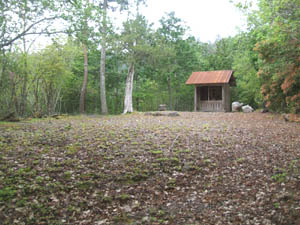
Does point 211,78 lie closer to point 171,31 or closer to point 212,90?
point 212,90

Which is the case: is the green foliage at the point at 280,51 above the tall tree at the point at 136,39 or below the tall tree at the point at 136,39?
below

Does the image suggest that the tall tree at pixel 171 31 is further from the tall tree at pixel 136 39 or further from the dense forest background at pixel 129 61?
the tall tree at pixel 136 39

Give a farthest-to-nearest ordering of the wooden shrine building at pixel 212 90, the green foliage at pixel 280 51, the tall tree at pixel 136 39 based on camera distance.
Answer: the wooden shrine building at pixel 212 90 < the tall tree at pixel 136 39 < the green foliage at pixel 280 51

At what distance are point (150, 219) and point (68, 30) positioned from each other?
7.68 meters

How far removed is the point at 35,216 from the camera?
10.1 feet

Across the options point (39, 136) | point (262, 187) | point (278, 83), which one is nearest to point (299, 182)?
point (262, 187)

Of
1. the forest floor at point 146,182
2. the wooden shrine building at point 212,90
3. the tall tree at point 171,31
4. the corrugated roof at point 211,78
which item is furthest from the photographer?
the tall tree at point 171,31

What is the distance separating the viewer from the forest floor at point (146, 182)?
124 inches

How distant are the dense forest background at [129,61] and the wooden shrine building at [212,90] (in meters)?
1.51

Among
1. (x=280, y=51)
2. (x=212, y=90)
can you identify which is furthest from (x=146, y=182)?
(x=212, y=90)

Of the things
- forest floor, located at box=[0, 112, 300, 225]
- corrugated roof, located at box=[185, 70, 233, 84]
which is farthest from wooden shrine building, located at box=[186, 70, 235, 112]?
forest floor, located at box=[0, 112, 300, 225]

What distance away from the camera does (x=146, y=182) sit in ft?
13.7

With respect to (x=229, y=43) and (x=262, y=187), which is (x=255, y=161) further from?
(x=229, y=43)

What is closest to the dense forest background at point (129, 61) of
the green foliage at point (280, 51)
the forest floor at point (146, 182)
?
the green foliage at point (280, 51)
